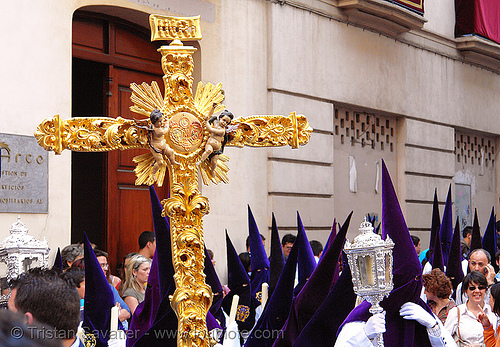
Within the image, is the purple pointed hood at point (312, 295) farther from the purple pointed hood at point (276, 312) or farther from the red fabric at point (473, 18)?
the red fabric at point (473, 18)

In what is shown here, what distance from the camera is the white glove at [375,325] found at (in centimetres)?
388

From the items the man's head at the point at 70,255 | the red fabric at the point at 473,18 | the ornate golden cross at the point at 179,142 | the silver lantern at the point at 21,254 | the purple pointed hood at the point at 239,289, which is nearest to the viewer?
the ornate golden cross at the point at 179,142

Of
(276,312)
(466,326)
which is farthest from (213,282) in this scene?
(466,326)

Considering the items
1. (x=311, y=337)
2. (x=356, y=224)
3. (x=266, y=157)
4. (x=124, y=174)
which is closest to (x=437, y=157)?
(x=356, y=224)

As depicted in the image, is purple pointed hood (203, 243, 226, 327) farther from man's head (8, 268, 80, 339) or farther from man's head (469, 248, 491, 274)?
man's head (469, 248, 491, 274)

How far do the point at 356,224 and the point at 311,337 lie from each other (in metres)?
7.45

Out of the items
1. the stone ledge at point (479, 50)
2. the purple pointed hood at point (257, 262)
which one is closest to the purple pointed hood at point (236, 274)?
the purple pointed hood at point (257, 262)

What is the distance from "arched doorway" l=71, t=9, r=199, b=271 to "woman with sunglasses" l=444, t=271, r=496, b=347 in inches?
165

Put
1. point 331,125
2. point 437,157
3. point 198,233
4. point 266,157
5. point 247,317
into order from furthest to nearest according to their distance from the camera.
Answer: point 437,157, point 331,125, point 266,157, point 247,317, point 198,233

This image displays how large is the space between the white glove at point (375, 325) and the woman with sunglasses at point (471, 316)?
1.88m

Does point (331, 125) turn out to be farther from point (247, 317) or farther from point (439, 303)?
point (439, 303)

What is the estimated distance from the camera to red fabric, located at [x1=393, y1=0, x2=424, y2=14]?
1188 centimetres

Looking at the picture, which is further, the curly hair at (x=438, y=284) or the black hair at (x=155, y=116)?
the curly hair at (x=438, y=284)

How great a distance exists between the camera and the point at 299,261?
565cm
